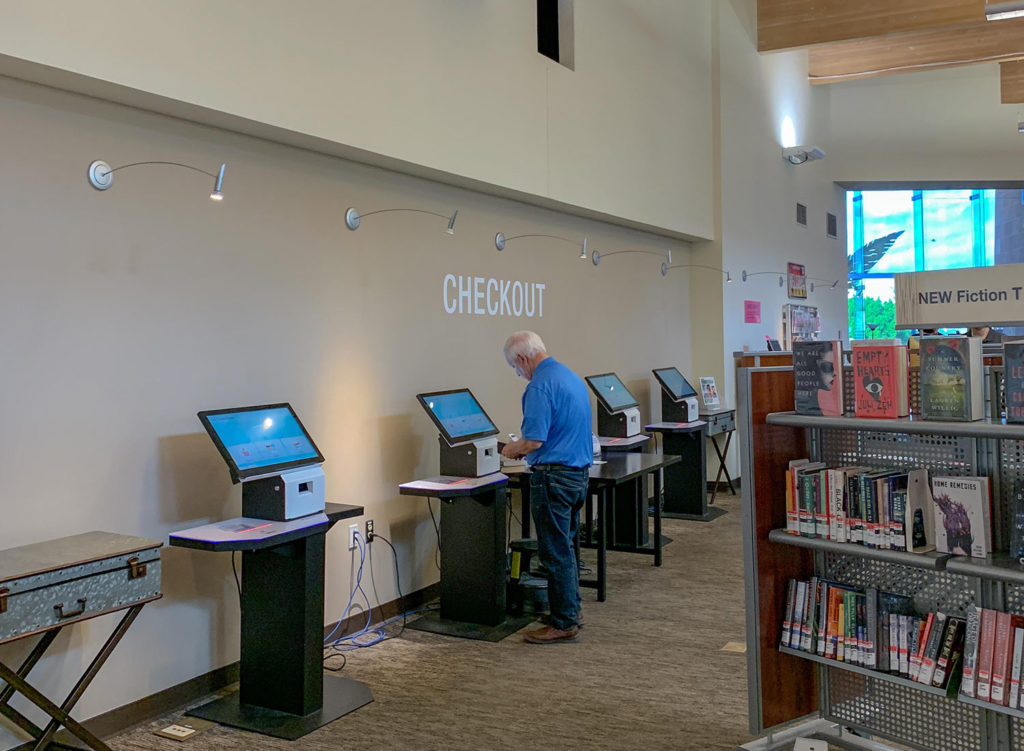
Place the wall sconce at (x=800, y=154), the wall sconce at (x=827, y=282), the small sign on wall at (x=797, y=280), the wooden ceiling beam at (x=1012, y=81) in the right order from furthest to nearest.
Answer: the wall sconce at (x=827, y=282) → the small sign on wall at (x=797, y=280) → the wooden ceiling beam at (x=1012, y=81) → the wall sconce at (x=800, y=154)

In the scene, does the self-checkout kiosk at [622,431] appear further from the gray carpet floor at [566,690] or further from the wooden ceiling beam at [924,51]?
the wooden ceiling beam at [924,51]

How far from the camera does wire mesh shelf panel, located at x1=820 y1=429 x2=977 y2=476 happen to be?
2846mm

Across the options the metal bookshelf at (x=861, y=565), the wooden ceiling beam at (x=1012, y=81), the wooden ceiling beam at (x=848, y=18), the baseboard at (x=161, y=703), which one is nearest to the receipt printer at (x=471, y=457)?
the baseboard at (x=161, y=703)

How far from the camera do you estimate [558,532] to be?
176 inches

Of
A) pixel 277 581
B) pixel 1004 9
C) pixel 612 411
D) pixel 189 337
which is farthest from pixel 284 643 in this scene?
pixel 1004 9

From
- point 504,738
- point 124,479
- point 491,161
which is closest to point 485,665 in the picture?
point 504,738

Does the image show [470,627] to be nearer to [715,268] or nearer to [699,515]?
[699,515]

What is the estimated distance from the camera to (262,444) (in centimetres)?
365

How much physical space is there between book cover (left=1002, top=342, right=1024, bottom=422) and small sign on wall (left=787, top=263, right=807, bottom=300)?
28.7 feet

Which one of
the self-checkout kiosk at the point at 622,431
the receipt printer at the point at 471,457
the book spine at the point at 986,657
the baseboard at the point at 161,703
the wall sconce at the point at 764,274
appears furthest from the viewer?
the wall sconce at the point at 764,274

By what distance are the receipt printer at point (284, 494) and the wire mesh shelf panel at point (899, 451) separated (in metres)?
2.08

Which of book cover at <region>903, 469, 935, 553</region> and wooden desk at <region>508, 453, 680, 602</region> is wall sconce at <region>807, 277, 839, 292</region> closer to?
wooden desk at <region>508, 453, 680, 602</region>

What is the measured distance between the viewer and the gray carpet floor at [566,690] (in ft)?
11.0

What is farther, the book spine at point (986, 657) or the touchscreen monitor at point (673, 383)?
the touchscreen monitor at point (673, 383)
